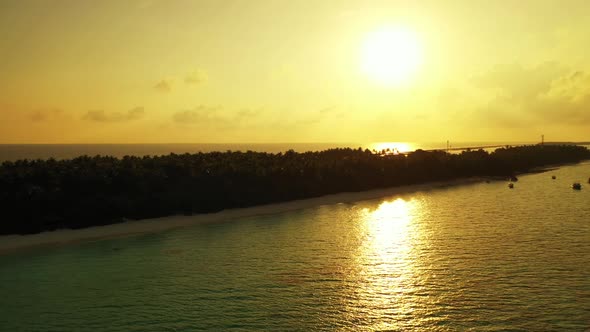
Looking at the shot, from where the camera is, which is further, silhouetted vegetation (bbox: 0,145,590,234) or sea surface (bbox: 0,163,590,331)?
silhouetted vegetation (bbox: 0,145,590,234)

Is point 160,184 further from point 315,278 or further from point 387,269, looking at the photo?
point 387,269

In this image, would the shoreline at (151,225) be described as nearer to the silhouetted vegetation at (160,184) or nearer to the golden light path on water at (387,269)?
the silhouetted vegetation at (160,184)

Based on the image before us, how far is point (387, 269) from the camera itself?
3020cm

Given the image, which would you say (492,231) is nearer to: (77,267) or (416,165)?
(77,267)

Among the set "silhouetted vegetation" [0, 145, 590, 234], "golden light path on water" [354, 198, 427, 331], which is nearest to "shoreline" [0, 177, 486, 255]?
"silhouetted vegetation" [0, 145, 590, 234]

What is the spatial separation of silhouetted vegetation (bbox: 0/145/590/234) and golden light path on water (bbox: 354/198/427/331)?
49.4 ft

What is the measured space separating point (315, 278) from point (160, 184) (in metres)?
30.0

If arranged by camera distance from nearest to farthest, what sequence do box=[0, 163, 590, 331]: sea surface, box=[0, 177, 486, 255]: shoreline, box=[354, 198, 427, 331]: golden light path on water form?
box=[0, 163, 590, 331]: sea surface
box=[354, 198, 427, 331]: golden light path on water
box=[0, 177, 486, 255]: shoreline

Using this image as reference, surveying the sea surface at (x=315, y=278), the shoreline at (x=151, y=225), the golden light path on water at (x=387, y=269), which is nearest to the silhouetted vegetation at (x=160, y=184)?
the shoreline at (x=151, y=225)

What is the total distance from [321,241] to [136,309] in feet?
62.2

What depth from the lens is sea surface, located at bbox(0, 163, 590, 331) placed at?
2155 cm

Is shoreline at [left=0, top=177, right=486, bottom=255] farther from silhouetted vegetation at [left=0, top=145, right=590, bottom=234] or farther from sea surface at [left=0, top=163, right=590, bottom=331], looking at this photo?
sea surface at [left=0, top=163, right=590, bottom=331]

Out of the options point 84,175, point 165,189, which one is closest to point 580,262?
point 165,189

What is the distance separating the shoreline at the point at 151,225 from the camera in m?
38.7
